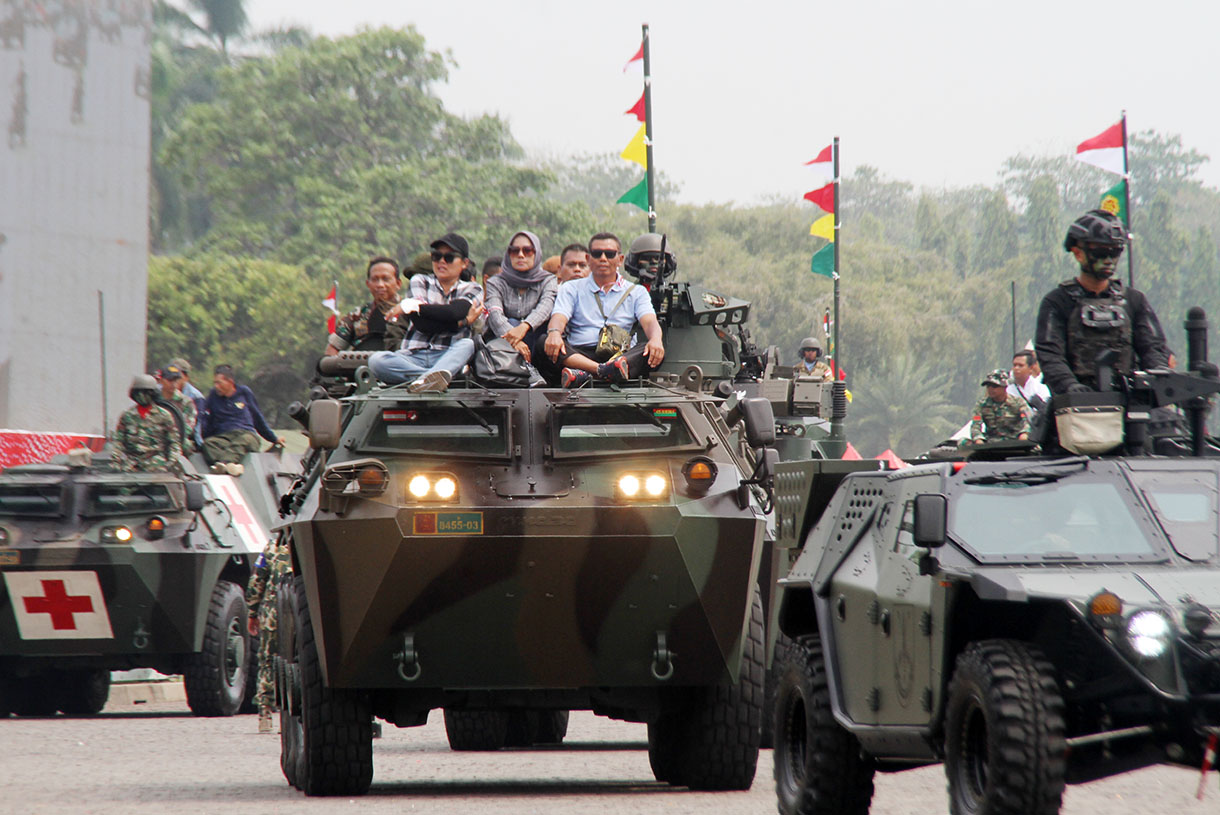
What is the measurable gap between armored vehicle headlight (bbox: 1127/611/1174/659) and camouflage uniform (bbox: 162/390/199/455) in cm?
1329

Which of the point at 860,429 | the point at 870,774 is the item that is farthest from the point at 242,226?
the point at 870,774

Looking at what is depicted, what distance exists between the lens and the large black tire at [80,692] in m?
19.2

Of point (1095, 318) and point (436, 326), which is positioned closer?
point (1095, 318)

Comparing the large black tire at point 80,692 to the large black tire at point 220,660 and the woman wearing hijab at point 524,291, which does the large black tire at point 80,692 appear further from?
the woman wearing hijab at point 524,291

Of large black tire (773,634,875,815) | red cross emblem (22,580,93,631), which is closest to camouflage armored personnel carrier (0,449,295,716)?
red cross emblem (22,580,93,631)

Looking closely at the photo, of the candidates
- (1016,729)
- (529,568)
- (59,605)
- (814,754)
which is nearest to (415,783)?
(529,568)

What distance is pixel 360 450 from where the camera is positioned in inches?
429

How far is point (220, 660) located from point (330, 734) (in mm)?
7349

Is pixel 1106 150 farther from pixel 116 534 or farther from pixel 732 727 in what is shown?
pixel 732 727

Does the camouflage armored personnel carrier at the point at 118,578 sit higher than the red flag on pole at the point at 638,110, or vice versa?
the red flag on pole at the point at 638,110

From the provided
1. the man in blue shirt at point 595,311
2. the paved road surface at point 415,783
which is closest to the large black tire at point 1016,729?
the paved road surface at point 415,783

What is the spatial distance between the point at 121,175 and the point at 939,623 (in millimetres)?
23656

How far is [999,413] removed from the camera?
1733cm

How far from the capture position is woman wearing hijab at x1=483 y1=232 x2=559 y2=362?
1318cm
